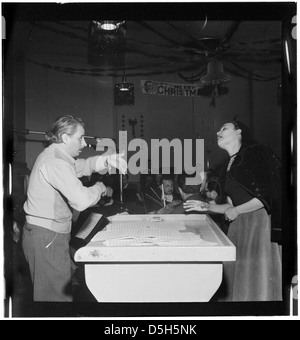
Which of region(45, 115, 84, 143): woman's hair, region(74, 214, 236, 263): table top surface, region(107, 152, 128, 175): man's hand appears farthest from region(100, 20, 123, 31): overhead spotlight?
region(74, 214, 236, 263): table top surface

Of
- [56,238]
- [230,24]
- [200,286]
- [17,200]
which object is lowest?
[200,286]

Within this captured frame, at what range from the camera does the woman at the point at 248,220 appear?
2621 millimetres

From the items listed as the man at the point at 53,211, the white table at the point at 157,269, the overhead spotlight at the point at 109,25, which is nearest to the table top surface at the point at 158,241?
the white table at the point at 157,269

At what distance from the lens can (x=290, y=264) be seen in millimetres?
2623

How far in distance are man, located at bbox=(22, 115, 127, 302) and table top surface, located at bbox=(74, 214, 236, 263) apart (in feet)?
0.82

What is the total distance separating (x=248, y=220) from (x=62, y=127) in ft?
3.83

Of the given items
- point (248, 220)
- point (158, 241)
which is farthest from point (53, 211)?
point (248, 220)

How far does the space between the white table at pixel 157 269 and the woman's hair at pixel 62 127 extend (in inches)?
25.3

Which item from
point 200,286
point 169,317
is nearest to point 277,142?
point 200,286

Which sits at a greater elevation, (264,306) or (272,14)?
(272,14)

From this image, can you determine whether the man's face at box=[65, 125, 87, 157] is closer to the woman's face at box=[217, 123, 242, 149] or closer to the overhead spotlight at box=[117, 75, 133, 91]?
the overhead spotlight at box=[117, 75, 133, 91]

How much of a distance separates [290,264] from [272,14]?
1393mm

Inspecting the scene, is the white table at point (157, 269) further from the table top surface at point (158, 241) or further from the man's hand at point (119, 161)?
the man's hand at point (119, 161)
